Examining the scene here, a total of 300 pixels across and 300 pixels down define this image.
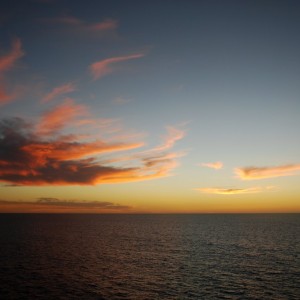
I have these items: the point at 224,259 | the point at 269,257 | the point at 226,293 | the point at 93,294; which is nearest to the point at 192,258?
the point at 224,259

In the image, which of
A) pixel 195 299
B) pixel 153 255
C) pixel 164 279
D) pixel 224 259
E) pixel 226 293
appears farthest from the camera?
pixel 153 255

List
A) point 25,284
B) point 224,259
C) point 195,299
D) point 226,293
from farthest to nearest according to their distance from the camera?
point 224,259, point 25,284, point 226,293, point 195,299

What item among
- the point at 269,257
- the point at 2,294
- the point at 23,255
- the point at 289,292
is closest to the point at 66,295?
the point at 2,294

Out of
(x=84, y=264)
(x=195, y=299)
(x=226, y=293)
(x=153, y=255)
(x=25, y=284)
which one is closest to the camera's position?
(x=195, y=299)

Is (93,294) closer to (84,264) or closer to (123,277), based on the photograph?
(123,277)

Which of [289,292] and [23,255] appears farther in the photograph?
[23,255]

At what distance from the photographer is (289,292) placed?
46062 millimetres

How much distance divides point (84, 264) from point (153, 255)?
2083 cm

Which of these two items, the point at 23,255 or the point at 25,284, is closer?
the point at 25,284

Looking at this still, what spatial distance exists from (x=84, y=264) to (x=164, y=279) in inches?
831

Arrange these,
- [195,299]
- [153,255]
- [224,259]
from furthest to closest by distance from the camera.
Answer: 1. [153,255]
2. [224,259]
3. [195,299]

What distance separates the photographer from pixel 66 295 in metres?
44.0

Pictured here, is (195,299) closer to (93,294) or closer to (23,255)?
(93,294)

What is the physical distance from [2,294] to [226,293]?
105 feet
